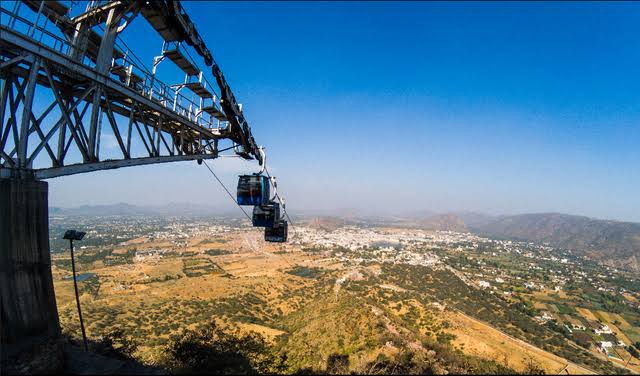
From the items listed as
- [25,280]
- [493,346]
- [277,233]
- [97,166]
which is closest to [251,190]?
[277,233]

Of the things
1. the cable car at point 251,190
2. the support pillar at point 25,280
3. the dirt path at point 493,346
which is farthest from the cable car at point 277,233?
the dirt path at point 493,346

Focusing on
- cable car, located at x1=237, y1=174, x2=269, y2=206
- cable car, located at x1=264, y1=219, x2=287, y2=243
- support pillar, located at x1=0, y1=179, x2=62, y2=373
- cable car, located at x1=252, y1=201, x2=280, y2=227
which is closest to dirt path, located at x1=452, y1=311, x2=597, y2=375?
cable car, located at x1=264, y1=219, x2=287, y2=243

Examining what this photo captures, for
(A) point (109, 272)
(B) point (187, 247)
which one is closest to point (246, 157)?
(A) point (109, 272)

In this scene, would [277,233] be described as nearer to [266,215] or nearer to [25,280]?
[266,215]

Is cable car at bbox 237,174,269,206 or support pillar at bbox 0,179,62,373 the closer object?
support pillar at bbox 0,179,62,373

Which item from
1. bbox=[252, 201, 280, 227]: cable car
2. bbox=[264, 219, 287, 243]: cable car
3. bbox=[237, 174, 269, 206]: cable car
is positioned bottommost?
bbox=[264, 219, 287, 243]: cable car

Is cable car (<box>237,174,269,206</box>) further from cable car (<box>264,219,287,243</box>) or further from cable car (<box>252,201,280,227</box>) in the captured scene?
cable car (<box>264,219,287,243</box>)

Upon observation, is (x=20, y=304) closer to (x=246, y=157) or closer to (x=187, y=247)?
(x=246, y=157)
